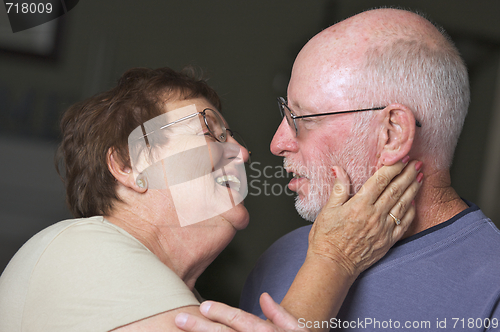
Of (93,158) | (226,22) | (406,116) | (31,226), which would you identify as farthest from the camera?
(226,22)

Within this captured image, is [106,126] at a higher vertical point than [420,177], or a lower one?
higher

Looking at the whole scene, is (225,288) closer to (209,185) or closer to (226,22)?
(209,185)

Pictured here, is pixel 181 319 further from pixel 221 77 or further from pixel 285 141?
pixel 221 77

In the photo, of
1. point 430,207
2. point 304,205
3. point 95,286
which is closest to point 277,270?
point 304,205

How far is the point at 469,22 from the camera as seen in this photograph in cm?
273

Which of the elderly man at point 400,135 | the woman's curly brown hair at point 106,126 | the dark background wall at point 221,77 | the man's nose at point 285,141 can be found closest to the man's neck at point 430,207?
the elderly man at point 400,135

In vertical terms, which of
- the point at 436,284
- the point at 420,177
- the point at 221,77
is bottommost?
the point at 436,284

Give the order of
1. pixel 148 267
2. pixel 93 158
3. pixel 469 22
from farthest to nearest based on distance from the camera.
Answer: pixel 469 22 → pixel 93 158 → pixel 148 267

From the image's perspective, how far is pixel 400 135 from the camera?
1150 mm

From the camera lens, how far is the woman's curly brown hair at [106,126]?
1.31 metres

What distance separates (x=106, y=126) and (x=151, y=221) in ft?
1.13

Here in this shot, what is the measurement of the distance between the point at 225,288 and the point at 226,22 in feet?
5.16

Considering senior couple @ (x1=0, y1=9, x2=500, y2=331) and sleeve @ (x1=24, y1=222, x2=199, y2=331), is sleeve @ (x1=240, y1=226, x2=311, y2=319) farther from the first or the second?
sleeve @ (x1=24, y1=222, x2=199, y2=331)

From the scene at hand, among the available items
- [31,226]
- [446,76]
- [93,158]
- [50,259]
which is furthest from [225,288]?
[446,76]
